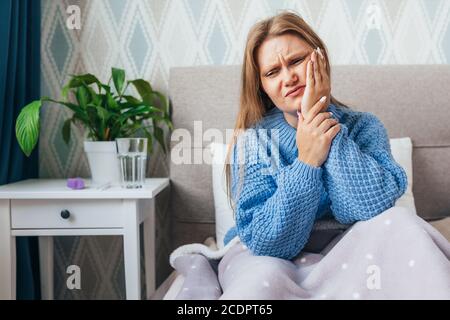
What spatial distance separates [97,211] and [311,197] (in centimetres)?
71

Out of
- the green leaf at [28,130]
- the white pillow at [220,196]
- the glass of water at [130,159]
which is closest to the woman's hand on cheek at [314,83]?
the white pillow at [220,196]

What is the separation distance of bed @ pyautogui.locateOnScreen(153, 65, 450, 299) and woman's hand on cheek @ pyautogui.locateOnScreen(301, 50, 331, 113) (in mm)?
596

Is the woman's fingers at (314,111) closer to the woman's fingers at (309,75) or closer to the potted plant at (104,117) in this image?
the woman's fingers at (309,75)

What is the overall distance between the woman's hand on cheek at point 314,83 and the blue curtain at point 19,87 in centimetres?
104

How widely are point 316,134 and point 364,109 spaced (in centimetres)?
70

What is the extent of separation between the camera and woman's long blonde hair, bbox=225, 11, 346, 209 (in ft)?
3.74

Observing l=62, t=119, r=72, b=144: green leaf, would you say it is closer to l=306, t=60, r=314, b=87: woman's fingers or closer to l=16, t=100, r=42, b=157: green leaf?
l=16, t=100, r=42, b=157: green leaf

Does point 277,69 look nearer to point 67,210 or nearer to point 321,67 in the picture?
point 321,67

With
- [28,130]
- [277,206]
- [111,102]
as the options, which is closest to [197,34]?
[111,102]

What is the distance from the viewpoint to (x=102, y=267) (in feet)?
6.03

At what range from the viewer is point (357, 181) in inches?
39.7

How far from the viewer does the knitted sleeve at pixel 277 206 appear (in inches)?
38.6
